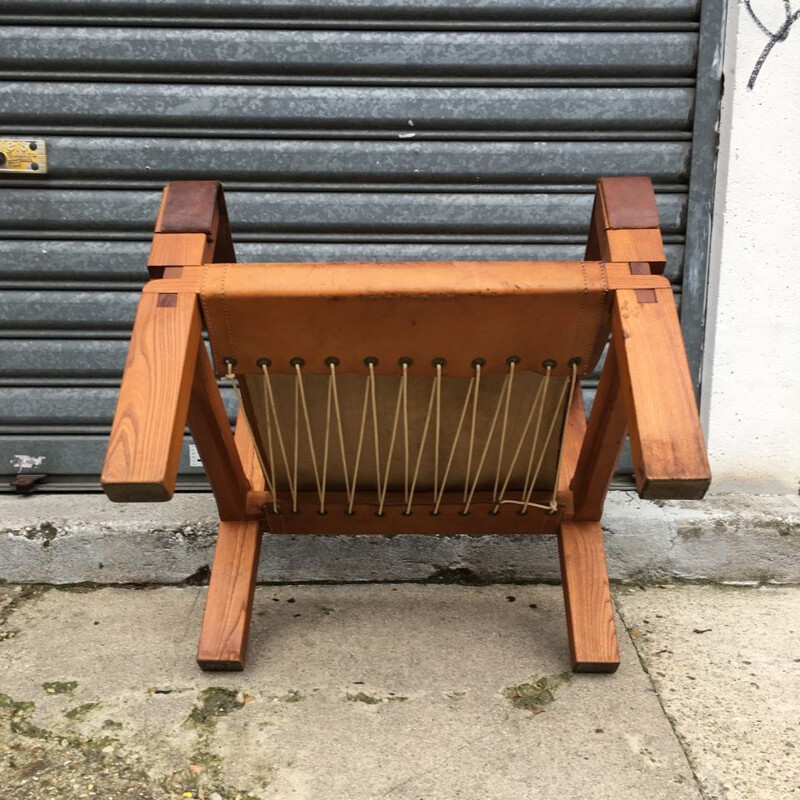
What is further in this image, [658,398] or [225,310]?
[225,310]

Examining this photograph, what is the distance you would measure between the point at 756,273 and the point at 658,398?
1391 millimetres

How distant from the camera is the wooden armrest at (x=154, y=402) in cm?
142

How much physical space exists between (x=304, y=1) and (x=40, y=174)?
106 cm

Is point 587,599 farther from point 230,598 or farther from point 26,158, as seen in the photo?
point 26,158

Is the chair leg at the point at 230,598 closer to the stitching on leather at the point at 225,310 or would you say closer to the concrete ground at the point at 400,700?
the concrete ground at the point at 400,700

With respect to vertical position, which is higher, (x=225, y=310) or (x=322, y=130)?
(x=322, y=130)

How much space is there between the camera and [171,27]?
258 cm

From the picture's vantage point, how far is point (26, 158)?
262 centimetres

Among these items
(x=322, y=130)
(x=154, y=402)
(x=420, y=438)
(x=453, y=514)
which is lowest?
(x=453, y=514)

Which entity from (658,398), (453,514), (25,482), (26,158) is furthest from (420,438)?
(26,158)

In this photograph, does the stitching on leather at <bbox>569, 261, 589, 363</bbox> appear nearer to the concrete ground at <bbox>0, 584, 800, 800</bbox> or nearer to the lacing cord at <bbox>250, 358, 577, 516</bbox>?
the lacing cord at <bbox>250, 358, 577, 516</bbox>

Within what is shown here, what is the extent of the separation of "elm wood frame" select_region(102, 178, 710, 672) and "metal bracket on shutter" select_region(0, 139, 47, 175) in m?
1.15

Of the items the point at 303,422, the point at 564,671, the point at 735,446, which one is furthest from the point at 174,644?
the point at 735,446

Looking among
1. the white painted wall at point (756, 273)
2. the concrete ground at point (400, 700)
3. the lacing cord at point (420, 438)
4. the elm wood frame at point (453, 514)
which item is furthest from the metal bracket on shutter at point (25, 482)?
the white painted wall at point (756, 273)
